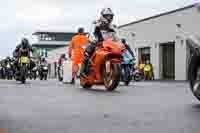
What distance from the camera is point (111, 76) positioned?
11891 mm

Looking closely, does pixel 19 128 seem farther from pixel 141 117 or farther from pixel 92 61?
pixel 92 61

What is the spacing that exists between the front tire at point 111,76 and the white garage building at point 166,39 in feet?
74.6

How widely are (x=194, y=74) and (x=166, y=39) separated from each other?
109 feet

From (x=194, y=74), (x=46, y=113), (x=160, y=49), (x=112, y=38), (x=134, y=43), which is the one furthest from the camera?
(x=134, y=43)

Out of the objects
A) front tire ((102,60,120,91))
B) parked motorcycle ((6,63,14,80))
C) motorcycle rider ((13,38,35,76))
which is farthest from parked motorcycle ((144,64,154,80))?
front tire ((102,60,120,91))

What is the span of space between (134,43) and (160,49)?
20.3ft

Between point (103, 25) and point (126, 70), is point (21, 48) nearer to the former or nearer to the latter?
point (126, 70)

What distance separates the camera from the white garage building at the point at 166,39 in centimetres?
3809

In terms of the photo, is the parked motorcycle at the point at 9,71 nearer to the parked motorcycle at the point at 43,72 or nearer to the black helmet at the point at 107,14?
the parked motorcycle at the point at 43,72

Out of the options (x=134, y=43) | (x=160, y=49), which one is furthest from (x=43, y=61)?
(x=134, y=43)

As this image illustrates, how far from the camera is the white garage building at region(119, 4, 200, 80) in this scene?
38.1m

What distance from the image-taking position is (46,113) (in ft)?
22.8

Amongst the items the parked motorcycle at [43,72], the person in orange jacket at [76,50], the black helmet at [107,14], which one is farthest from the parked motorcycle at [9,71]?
the black helmet at [107,14]

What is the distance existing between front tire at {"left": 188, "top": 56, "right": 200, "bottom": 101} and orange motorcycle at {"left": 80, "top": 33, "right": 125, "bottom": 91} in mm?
3228
